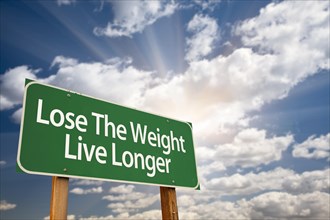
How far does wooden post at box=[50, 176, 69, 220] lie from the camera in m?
2.86

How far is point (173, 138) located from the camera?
4.48m

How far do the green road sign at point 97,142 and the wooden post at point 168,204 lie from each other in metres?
0.16

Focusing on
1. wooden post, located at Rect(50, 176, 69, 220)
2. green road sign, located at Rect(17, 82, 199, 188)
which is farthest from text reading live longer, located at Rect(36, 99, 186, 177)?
wooden post, located at Rect(50, 176, 69, 220)

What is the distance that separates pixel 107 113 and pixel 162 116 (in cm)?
102

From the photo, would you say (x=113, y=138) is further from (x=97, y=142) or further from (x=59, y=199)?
(x=59, y=199)

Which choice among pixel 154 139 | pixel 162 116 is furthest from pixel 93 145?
pixel 162 116

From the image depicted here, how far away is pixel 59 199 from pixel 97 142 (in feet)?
2.60

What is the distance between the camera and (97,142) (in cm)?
344

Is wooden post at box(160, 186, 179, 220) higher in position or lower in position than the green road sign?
lower

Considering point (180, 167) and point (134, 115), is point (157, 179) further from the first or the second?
point (134, 115)

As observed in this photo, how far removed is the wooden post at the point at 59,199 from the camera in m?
2.86

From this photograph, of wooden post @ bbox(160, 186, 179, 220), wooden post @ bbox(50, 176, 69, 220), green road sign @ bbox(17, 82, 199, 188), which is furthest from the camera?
wooden post @ bbox(160, 186, 179, 220)

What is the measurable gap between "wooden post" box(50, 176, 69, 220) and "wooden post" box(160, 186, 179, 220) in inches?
63.7

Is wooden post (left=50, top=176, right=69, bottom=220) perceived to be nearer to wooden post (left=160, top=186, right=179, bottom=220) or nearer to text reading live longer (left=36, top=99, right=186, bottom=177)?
text reading live longer (left=36, top=99, right=186, bottom=177)
